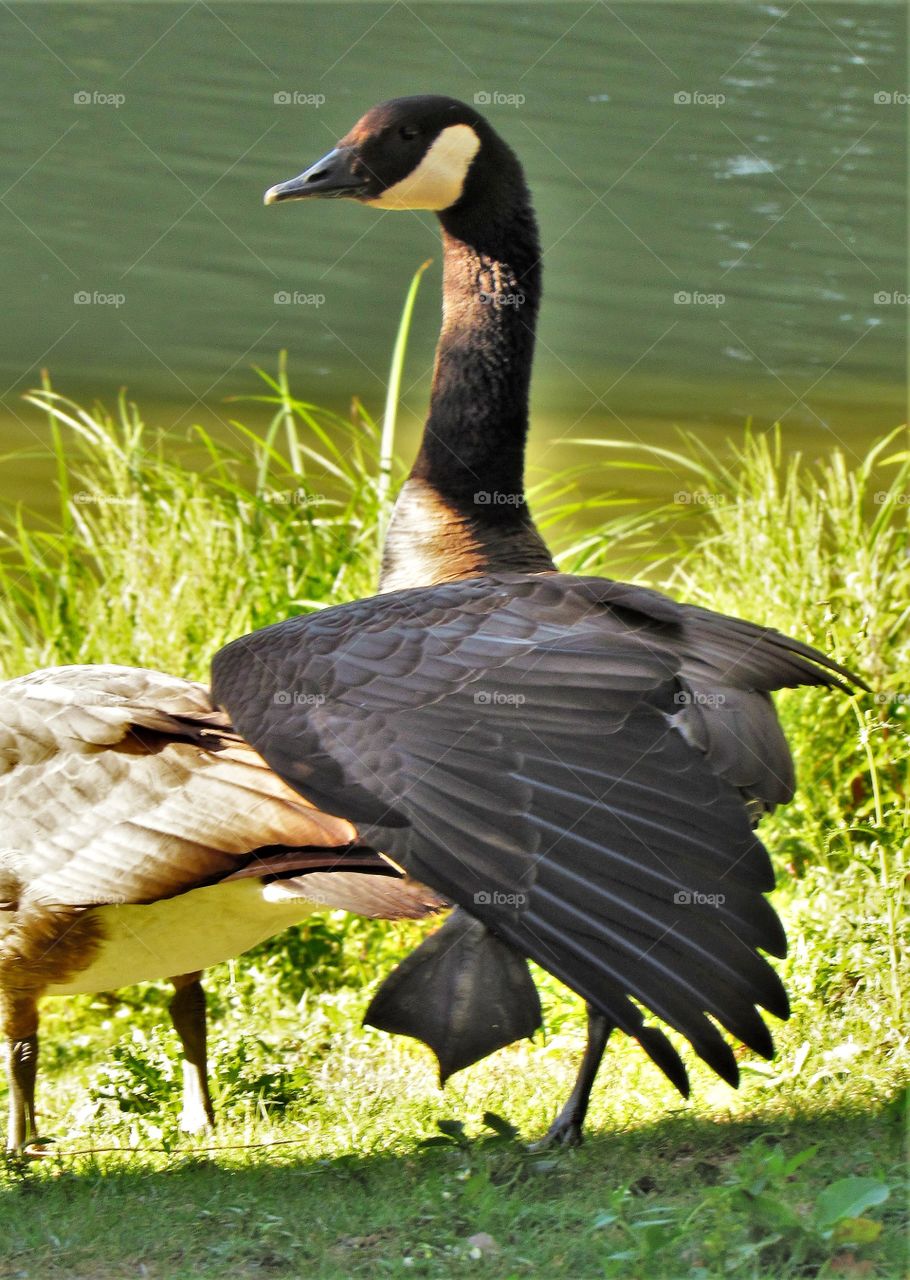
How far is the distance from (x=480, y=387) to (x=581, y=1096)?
2.55 metres

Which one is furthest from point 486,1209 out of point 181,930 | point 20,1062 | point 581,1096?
point 20,1062

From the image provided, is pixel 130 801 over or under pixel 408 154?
under

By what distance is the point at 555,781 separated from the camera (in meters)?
3.31

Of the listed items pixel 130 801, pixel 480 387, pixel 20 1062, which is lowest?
pixel 20 1062

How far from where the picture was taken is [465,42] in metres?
19.0

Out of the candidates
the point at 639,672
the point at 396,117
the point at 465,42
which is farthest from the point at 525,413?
the point at 465,42

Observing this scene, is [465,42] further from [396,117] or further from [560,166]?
[396,117]

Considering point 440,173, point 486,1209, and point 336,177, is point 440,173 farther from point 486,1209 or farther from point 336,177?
point 486,1209

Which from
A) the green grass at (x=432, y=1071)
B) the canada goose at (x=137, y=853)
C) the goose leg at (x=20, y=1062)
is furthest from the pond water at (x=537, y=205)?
the goose leg at (x=20, y=1062)

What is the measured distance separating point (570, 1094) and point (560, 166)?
13893 millimetres

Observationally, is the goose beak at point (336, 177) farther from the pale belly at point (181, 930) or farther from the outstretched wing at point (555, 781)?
the pale belly at point (181, 930)

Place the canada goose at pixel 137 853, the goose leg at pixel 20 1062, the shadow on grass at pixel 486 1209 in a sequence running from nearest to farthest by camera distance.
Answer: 1. the shadow on grass at pixel 486 1209
2. the canada goose at pixel 137 853
3. the goose leg at pixel 20 1062

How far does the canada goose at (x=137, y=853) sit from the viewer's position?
3543mm

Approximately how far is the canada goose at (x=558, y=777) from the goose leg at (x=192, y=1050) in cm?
98
